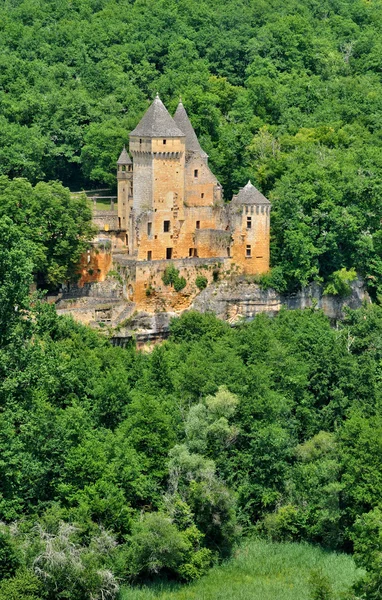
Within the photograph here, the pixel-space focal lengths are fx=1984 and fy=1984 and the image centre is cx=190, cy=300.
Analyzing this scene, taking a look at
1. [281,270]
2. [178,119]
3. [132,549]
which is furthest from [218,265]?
[132,549]

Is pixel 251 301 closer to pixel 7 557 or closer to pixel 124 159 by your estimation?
pixel 124 159

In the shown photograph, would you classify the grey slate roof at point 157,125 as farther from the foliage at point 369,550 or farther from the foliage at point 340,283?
the foliage at point 369,550

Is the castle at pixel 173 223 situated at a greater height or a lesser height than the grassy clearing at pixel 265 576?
greater

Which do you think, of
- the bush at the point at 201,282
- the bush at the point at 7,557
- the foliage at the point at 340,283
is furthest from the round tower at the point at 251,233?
the bush at the point at 7,557

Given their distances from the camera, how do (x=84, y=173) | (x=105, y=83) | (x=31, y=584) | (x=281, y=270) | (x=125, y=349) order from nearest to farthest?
(x=31, y=584)
(x=125, y=349)
(x=281, y=270)
(x=84, y=173)
(x=105, y=83)

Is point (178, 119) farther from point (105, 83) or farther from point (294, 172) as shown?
point (105, 83)

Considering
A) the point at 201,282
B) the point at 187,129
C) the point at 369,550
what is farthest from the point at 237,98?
the point at 369,550

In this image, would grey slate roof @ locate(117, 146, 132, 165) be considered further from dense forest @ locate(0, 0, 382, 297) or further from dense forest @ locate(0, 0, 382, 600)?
dense forest @ locate(0, 0, 382, 297)

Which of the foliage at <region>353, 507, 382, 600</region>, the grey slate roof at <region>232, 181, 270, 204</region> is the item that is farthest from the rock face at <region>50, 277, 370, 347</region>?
the foliage at <region>353, 507, 382, 600</region>
